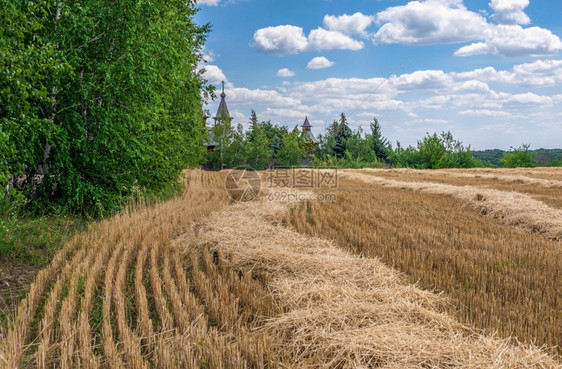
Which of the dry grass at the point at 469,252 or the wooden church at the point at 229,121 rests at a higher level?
the wooden church at the point at 229,121

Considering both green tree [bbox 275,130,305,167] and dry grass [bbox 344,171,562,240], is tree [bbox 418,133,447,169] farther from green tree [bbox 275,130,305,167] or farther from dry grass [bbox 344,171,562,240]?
dry grass [bbox 344,171,562,240]

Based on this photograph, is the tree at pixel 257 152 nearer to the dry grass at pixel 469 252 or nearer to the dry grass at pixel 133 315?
the dry grass at pixel 469 252

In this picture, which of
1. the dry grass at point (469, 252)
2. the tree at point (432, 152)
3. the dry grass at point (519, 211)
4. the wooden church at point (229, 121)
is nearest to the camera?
the dry grass at point (469, 252)

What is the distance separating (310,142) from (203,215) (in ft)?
177

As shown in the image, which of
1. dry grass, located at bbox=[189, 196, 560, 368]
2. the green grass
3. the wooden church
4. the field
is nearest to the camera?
dry grass, located at bbox=[189, 196, 560, 368]

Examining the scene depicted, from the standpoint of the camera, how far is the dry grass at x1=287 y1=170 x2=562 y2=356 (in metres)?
3.35

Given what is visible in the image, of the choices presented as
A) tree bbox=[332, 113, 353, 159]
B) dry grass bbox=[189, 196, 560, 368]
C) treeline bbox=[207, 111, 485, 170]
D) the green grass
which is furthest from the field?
tree bbox=[332, 113, 353, 159]

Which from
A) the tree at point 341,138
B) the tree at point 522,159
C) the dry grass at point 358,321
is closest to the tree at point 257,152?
the tree at point 341,138

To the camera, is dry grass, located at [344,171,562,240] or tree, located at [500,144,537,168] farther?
tree, located at [500,144,537,168]

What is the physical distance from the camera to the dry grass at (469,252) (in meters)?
3.35

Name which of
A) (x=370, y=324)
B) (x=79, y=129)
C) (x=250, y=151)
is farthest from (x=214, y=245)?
(x=250, y=151)

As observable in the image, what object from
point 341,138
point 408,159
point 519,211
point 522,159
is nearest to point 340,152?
point 341,138

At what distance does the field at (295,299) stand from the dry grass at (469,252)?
0.08 feet

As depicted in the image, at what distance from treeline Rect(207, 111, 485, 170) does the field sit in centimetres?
3572
